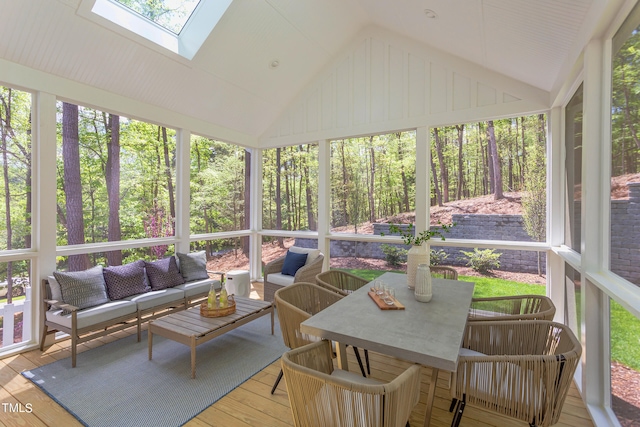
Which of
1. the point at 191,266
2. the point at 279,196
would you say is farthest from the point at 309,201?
the point at 191,266

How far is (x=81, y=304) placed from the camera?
3053 mm

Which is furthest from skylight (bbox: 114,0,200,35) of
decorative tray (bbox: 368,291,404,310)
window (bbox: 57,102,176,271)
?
decorative tray (bbox: 368,291,404,310)

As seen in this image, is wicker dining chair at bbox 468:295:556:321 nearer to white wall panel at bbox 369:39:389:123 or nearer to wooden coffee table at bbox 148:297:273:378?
wooden coffee table at bbox 148:297:273:378

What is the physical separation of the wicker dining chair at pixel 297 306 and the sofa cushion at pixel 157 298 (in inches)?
73.9

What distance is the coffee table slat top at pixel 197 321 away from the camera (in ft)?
8.87

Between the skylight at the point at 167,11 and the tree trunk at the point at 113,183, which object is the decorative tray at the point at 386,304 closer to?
the tree trunk at the point at 113,183

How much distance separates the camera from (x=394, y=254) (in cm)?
477

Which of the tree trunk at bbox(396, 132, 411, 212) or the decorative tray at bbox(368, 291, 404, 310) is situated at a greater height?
the tree trunk at bbox(396, 132, 411, 212)

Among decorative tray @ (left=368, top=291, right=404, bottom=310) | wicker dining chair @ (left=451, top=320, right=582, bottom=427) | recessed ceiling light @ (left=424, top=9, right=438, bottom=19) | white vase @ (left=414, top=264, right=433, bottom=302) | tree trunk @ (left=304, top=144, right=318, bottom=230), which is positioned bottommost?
wicker dining chair @ (left=451, top=320, right=582, bottom=427)

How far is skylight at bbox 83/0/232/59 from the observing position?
3.21m

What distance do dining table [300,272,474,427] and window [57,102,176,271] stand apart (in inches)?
131

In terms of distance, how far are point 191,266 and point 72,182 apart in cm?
171

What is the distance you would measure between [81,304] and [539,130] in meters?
5.60

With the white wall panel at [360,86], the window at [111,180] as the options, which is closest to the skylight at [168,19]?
the window at [111,180]
